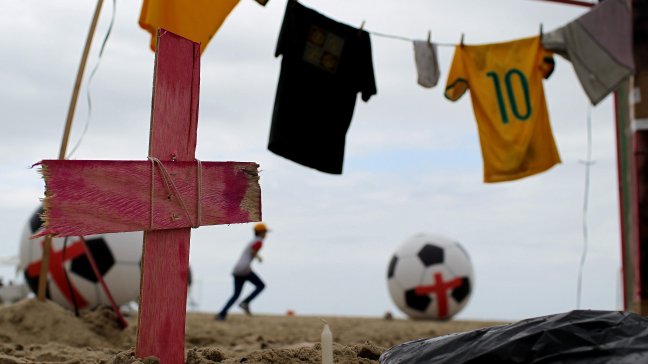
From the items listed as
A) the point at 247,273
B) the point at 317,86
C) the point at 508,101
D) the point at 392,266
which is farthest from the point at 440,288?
the point at 317,86

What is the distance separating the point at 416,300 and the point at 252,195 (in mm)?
7341

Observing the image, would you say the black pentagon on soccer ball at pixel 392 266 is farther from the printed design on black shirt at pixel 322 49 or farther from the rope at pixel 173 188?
the rope at pixel 173 188

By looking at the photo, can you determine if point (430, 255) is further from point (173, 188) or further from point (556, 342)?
point (556, 342)

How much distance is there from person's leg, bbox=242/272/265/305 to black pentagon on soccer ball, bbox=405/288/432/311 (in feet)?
6.42

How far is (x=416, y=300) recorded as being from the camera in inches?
380

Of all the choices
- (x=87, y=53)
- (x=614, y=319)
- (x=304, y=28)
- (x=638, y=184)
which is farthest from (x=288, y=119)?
(x=638, y=184)

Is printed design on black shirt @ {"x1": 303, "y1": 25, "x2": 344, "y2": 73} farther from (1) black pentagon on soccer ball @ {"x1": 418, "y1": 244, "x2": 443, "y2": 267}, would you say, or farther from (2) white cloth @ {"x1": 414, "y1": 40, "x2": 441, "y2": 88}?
(1) black pentagon on soccer ball @ {"x1": 418, "y1": 244, "x2": 443, "y2": 267}

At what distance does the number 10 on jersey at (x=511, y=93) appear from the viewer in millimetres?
6574

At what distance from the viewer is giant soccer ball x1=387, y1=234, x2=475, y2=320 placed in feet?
31.3

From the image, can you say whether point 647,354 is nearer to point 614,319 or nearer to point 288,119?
point 614,319

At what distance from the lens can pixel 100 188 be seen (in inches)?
90.5

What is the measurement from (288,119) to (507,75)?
247cm

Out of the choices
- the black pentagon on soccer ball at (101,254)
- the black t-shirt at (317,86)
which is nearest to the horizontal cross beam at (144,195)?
the black t-shirt at (317,86)

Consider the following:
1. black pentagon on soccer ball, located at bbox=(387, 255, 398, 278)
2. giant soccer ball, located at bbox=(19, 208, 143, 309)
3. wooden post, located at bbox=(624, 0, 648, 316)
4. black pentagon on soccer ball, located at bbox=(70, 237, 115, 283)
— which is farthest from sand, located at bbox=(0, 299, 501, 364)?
wooden post, located at bbox=(624, 0, 648, 316)
